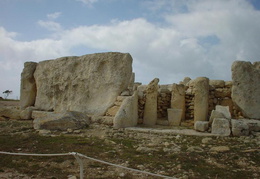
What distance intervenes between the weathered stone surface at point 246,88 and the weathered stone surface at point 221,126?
1736 millimetres

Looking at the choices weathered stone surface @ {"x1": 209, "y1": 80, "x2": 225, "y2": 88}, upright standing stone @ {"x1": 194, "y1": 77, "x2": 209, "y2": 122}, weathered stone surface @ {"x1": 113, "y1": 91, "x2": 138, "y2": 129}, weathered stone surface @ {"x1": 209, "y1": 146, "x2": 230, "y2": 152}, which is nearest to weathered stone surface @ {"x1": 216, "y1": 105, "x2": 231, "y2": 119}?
upright standing stone @ {"x1": 194, "y1": 77, "x2": 209, "y2": 122}

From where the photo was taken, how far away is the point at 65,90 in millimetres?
10070

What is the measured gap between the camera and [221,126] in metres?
6.54

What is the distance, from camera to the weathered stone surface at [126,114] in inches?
292

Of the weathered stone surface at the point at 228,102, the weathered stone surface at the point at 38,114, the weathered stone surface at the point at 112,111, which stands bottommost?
the weathered stone surface at the point at 38,114

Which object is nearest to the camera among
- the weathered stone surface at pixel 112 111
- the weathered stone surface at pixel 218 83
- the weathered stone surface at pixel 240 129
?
the weathered stone surface at pixel 240 129

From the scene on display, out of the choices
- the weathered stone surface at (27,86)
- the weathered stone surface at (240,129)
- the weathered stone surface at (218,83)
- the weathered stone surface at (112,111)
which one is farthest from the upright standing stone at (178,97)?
the weathered stone surface at (27,86)

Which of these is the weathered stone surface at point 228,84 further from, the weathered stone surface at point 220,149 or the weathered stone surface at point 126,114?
the weathered stone surface at point 220,149

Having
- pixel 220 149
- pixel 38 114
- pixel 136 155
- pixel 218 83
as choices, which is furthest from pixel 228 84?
pixel 38 114

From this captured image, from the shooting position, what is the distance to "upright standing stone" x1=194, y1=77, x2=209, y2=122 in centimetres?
826

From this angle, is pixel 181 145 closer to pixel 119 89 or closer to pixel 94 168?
pixel 94 168

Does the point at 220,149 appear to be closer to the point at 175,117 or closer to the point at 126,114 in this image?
the point at 126,114

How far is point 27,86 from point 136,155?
8765mm

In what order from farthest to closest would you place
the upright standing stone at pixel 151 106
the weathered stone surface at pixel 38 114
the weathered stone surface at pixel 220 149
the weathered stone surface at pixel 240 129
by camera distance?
the weathered stone surface at pixel 38 114
the upright standing stone at pixel 151 106
the weathered stone surface at pixel 240 129
the weathered stone surface at pixel 220 149
